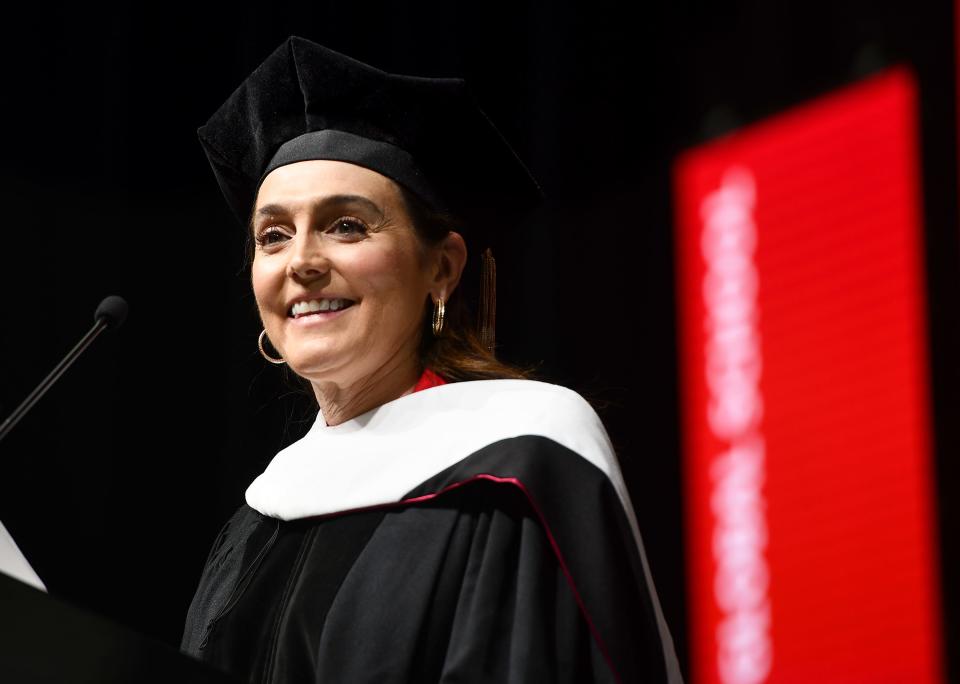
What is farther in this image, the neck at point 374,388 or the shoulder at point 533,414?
the neck at point 374,388

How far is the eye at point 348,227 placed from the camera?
171cm

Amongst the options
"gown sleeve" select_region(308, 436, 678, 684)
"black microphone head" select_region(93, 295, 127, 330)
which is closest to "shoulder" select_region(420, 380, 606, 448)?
"gown sleeve" select_region(308, 436, 678, 684)

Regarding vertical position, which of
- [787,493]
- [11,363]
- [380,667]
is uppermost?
[11,363]

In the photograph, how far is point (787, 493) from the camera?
281 centimetres

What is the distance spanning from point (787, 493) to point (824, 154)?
79cm

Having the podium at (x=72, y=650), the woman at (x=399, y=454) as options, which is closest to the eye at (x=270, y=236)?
the woman at (x=399, y=454)

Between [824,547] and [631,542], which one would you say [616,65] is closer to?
[824,547]

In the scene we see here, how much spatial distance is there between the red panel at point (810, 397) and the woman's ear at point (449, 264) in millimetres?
1241

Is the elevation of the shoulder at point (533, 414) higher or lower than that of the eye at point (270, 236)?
lower

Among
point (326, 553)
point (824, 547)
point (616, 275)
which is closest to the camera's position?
point (326, 553)

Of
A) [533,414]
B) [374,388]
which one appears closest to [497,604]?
[533,414]

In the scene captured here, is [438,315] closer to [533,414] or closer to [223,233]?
[533,414]

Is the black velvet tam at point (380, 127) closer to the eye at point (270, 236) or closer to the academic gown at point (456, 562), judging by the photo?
the eye at point (270, 236)

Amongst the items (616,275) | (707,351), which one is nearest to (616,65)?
(616,275)
